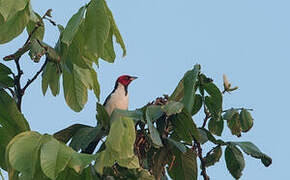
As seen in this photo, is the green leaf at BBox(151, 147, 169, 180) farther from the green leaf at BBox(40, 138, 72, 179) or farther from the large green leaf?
the green leaf at BBox(40, 138, 72, 179)

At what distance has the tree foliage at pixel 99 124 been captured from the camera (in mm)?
2217

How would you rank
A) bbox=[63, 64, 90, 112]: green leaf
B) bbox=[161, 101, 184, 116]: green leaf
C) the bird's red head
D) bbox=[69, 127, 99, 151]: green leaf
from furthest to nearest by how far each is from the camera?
the bird's red head → bbox=[63, 64, 90, 112]: green leaf → bbox=[69, 127, 99, 151]: green leaf → bbox=[161, 101, 184, 116]: green leaf

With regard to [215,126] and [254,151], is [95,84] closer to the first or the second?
[215,126]

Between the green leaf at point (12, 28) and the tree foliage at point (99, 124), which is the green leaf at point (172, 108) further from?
the green leaf at point (12, 28)

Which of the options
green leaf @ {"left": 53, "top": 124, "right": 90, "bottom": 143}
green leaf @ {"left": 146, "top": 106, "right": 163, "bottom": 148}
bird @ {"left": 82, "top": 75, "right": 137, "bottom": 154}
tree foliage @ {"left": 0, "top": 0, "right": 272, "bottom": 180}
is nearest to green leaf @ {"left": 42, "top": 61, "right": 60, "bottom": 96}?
tree foliage @ {"left": 0, "top": 0, "right": 272, "bottom": 180}

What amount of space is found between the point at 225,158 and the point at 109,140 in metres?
1.20

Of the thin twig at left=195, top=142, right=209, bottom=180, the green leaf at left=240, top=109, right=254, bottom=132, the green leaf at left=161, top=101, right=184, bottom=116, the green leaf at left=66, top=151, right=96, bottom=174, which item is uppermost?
the green leaf at left=161, top=101, right=184, bottom=116

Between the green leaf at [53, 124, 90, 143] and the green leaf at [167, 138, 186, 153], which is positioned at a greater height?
the green leaf at [167, 138, 186, 153]

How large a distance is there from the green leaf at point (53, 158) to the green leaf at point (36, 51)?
0.43 meters

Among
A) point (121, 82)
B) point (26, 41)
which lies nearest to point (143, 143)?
point (26, 41)

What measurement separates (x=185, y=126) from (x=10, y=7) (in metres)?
1.00

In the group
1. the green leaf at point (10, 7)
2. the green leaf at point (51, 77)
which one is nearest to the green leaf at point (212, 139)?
the green leaf at point (51, 77)

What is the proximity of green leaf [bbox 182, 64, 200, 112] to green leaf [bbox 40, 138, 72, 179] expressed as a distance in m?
0.76

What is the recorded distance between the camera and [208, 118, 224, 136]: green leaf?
133 inches
